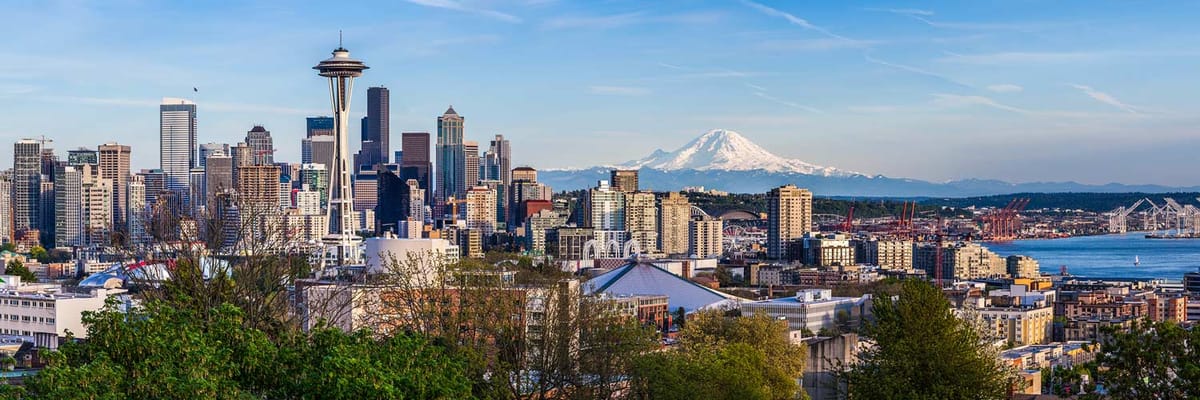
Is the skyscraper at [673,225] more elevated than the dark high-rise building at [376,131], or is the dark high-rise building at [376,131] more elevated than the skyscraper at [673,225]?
the dark high-rise building at [376,131]

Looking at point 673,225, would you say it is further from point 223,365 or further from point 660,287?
point 223,365

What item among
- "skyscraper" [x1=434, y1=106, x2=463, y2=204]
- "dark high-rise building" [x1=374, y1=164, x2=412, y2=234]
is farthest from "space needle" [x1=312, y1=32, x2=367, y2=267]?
"skyscraper" [x1=434, y1=106, x2=463, y2=204]

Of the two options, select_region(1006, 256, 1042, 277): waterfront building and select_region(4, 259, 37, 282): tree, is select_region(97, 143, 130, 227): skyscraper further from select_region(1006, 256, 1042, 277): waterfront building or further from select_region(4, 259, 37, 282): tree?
select_region(1006, 256, 1042, 277): waterfront building

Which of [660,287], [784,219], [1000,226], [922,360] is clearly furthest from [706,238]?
[922,360]

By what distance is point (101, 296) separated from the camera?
39.4 meters

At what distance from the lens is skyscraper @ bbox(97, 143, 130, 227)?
371 feet

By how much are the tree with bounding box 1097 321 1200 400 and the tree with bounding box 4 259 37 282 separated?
2037 inches

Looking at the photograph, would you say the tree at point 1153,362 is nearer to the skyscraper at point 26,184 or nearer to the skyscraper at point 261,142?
the skyscraper at point 26,184

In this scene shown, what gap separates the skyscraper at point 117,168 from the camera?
113125 mm

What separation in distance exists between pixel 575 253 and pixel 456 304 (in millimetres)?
68570

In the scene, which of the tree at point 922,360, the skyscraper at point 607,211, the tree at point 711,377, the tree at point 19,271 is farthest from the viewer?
A: the skyscraper at point 607,211

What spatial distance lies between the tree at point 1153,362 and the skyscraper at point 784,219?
8012 cm

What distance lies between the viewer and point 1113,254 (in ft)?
389

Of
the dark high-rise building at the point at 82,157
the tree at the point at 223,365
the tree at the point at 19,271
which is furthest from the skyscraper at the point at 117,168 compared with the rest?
the tree at the point at 223,365
